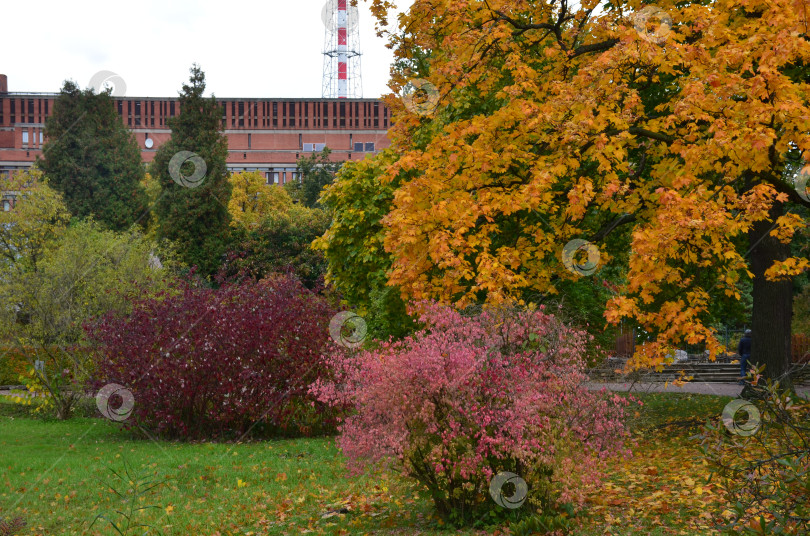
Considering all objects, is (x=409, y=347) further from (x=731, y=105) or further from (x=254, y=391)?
(x=254, y=391)

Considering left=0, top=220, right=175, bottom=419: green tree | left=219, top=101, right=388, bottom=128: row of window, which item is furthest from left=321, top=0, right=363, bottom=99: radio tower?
left=0, top=220, right=175, bottom=419: green tree

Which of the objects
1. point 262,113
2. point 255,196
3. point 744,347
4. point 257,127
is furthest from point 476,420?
point 262,113

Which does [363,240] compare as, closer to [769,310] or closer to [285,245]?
[769,310]

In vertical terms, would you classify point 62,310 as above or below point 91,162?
below

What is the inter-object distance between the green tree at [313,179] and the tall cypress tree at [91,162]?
12640 mm

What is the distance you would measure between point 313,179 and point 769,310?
1919 inches

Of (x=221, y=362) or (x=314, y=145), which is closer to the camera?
(x=221, y=362)

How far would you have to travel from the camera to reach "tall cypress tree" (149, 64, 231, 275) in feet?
143

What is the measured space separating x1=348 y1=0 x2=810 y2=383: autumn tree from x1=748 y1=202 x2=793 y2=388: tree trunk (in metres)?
0.03

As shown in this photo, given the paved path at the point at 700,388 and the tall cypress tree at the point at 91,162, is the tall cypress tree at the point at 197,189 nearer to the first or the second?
the tall cypress tree at the point at 91,162

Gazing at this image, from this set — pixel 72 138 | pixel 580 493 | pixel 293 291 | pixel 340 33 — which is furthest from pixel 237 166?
pixel 580 493

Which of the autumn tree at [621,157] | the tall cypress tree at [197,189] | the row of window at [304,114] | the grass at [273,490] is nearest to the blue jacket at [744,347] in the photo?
the autumn tree at [621,157]

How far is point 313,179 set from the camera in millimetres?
60188

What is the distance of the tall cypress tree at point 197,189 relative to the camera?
43.5 m
